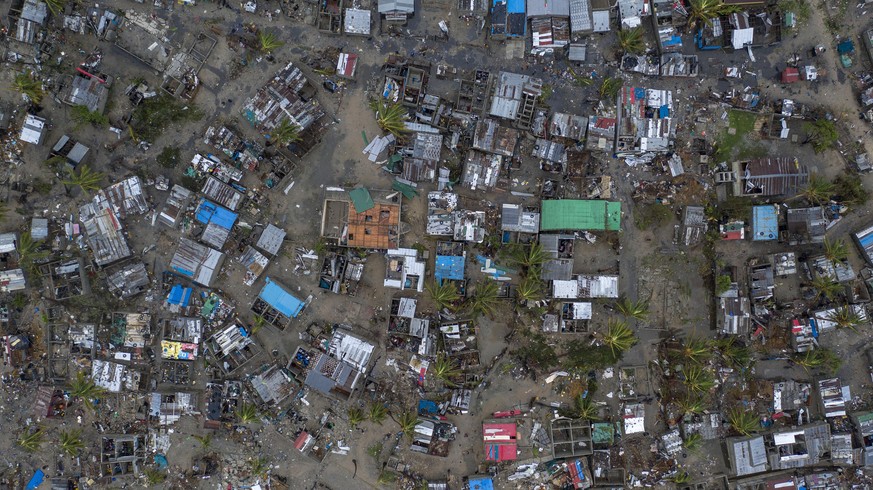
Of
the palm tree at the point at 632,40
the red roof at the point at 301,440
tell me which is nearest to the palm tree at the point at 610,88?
the palm tree at the point at 632,40

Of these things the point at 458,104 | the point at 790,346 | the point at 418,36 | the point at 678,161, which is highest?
the point at 418,36

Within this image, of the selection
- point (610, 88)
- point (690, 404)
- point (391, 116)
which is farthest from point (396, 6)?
point (690, 404)

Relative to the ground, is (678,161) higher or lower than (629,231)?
higher

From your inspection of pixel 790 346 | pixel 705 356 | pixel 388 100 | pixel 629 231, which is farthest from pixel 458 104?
pixel 790 346

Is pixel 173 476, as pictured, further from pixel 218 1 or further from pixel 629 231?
pixel 629 231

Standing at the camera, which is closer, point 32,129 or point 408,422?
point 32,129

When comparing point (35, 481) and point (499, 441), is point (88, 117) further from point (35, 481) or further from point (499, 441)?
point (499, 441)
